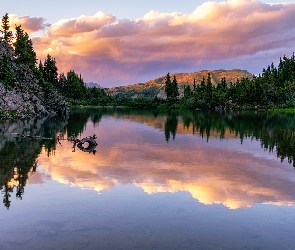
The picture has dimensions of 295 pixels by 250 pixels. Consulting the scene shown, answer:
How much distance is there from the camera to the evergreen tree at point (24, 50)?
131 metres

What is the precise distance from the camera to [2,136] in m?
53.1

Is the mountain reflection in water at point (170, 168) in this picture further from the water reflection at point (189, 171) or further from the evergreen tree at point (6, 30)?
the evergreen tree at point (6, 30)

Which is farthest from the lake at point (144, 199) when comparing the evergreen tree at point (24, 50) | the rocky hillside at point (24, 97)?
the evergreen tree at point (24, 50)

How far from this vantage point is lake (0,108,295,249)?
54.7 ft

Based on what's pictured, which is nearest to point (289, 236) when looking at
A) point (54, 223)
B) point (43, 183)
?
point (54, 223)

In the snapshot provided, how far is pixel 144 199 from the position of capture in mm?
22984

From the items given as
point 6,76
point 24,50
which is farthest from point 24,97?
point 24,50

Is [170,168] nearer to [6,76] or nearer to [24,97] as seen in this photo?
[6,76]

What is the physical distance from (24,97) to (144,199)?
91.7 meters

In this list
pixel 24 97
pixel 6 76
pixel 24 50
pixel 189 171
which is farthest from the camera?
pixel 24 50

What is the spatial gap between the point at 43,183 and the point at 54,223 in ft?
30.0

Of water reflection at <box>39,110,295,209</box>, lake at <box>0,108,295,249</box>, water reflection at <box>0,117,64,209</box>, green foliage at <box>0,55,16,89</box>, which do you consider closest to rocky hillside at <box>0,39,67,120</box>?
green foliage at <box>0,55,16,89</box>

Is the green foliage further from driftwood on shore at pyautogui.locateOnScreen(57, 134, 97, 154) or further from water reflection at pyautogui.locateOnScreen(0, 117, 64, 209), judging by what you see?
driftwood on shore at pyautogui.locateOnScreen(57, 134, 97, 154)

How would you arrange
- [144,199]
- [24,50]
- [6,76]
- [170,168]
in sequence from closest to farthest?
[144,199] < [170,168] < [6,76] < [24,50]
